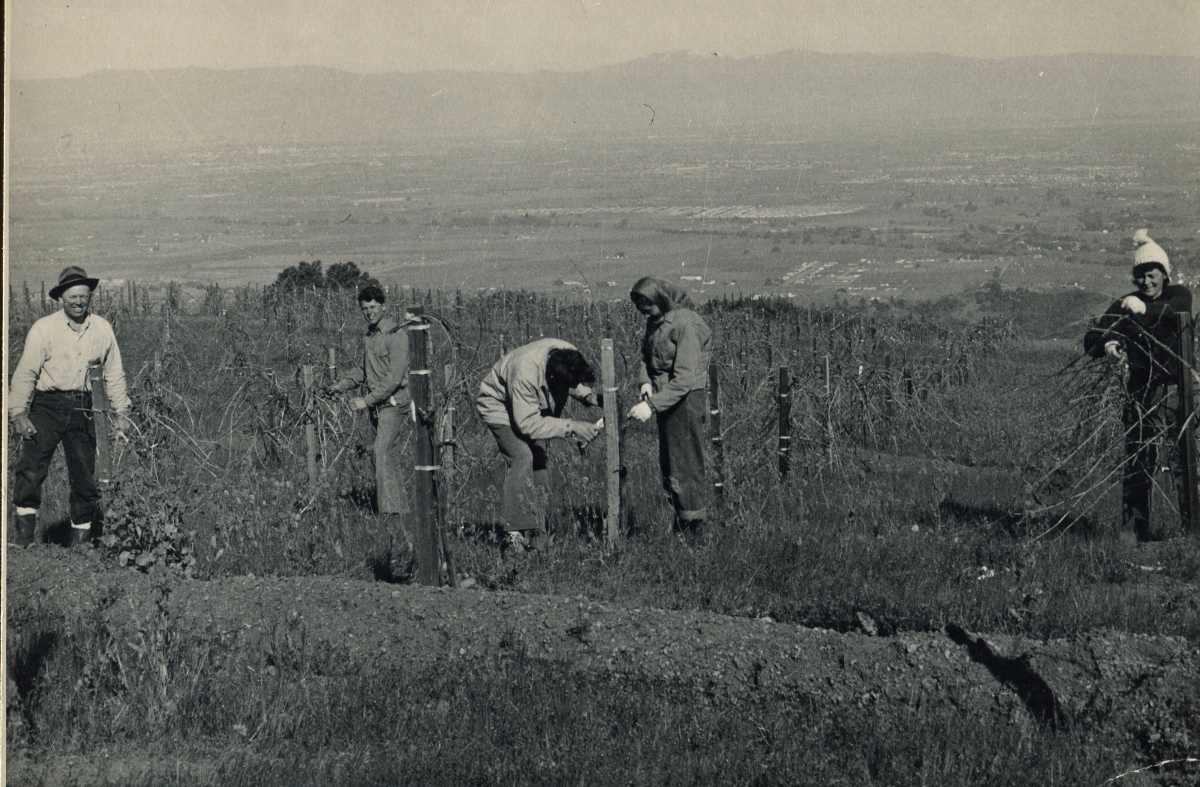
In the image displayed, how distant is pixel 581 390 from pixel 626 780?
3.45 metres

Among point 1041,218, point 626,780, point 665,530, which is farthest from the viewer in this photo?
point 1041,218

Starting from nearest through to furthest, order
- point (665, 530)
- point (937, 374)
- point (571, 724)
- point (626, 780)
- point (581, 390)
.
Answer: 1. point (626, 780)
2. point (571, 724)
3. point (581, 390)
4. point (665, 530)
5. point (937, 374)

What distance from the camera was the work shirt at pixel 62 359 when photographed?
7555 mm

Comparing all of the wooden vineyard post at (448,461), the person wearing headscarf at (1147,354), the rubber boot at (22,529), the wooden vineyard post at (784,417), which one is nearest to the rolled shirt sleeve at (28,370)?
the rubber boot at (22,529)

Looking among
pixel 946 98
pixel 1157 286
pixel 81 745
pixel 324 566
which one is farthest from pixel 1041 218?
pixel 81 745

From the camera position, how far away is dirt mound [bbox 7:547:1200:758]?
17.2 feet

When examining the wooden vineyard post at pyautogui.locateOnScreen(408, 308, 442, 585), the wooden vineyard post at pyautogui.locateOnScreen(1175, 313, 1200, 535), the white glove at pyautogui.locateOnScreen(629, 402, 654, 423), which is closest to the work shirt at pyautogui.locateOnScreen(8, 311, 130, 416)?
the wooden vineyard post at pyautogui.locateOnScreen(408, 308, 442, 585)

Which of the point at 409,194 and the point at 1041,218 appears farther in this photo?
the point at 1041,218

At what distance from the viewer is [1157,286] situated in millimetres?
7613

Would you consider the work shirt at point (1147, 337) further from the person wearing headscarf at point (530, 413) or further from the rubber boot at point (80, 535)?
the rubber boot at point (80, 535)

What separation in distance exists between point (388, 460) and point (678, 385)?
2468 mm

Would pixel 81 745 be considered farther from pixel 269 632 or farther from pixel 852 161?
pixel 852 161

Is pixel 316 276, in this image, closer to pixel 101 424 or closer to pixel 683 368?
pixel 101 424

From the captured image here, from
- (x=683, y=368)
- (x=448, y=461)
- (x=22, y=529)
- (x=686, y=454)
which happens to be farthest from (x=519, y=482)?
(x=22, y=529)
